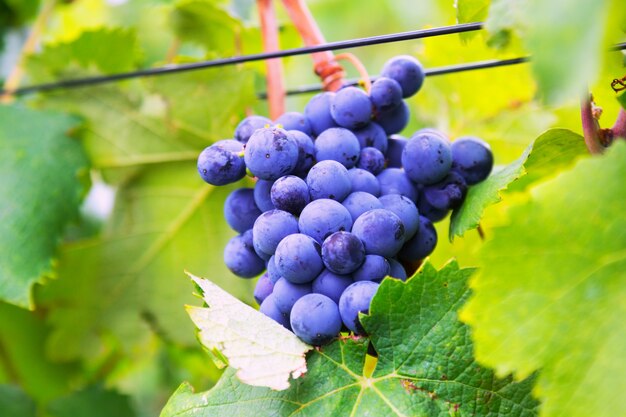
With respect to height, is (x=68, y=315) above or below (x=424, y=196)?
below

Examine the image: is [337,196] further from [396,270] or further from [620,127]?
[620,127]

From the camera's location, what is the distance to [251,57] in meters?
0.87

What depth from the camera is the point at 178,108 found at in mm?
1060

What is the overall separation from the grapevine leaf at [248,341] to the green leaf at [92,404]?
0.71 metres

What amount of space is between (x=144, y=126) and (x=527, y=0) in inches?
28.6

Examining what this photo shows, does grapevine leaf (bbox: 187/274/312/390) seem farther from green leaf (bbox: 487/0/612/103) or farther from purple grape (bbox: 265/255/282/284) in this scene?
green leaf (bbox: 487/0/612/103)

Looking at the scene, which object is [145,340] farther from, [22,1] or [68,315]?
[22,1]

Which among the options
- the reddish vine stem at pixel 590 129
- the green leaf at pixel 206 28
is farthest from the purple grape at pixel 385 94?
the green leaf at pixel 206 28

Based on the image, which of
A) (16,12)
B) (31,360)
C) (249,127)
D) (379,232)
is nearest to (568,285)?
(379,232)

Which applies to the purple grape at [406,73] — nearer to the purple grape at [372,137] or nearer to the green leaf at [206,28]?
the purple grape at [372,137]

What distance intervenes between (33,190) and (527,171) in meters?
0.73

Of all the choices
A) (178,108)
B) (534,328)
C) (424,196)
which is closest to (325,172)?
(424,196)

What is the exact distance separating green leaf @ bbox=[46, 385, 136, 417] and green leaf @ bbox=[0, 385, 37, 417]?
1.3 inches

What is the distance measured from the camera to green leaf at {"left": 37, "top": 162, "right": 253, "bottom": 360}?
1076 mm
